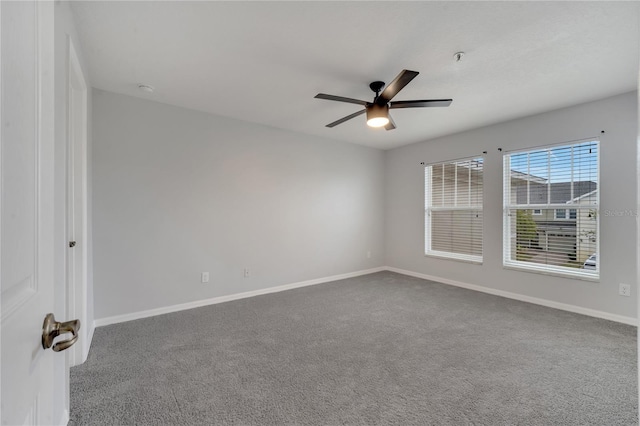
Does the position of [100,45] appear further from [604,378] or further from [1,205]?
[604,378]

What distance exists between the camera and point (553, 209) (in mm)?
3713

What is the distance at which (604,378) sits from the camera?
2.11 m

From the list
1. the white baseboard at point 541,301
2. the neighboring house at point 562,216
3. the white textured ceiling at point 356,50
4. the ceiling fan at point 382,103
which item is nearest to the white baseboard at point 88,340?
the white textured ceiling at point 356,50

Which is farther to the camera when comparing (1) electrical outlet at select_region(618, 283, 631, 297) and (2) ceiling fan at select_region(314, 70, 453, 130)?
(1) electrical outlet at select_region(618, 283, 631, 297)

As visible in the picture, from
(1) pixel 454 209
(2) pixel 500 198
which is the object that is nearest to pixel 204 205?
(1) pixel 454 209

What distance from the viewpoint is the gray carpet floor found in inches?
68.9

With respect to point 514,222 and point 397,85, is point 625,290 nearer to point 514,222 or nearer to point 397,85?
point 514,222

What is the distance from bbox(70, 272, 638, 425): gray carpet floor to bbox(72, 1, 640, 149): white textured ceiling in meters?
2.54

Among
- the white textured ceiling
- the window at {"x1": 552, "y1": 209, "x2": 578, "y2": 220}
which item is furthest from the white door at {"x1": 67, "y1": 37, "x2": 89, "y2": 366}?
the window at {"x1": 552, "y1": 209, "x2": 578, "y2": 220}

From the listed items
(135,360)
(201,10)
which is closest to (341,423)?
(135,360)

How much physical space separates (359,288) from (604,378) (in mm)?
2826

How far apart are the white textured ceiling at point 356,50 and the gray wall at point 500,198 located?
1.02 ft

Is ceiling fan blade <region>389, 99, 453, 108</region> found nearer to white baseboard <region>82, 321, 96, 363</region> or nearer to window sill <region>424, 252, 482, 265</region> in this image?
A: window sill <region>424, 252, 482, 265</region>

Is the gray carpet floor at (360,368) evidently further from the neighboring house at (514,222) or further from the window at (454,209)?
the window at (454,209)
